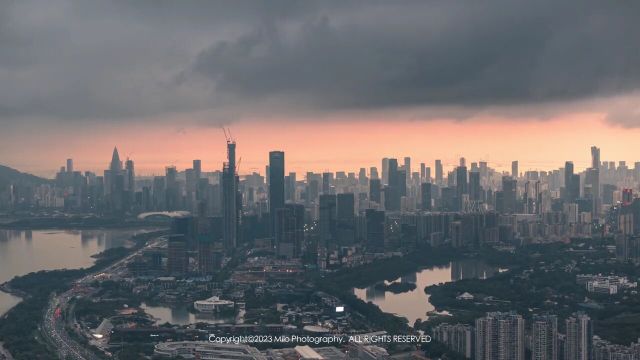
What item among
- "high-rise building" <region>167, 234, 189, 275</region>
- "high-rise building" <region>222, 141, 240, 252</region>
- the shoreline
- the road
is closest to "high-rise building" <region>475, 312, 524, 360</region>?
the road

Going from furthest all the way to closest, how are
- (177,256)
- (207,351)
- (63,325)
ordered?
(177,256), (63,325), (207,351)

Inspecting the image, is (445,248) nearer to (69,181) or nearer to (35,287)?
(35,287)

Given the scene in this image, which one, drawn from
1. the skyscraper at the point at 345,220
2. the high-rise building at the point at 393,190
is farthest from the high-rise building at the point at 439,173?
the skyscraper at the point at 345,220

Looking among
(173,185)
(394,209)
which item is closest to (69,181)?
(173,185)

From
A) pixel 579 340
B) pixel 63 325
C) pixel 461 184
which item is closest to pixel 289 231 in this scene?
pixel 63 325

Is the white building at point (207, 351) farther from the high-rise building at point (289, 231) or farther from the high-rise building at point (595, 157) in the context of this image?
the high-rise building at point (595, 157)

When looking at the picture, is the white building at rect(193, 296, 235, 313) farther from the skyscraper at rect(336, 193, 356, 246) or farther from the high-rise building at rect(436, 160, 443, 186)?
the high-rise building at rect(436, 160, 443, 186)

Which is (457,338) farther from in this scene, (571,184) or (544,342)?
(571,184)
